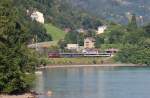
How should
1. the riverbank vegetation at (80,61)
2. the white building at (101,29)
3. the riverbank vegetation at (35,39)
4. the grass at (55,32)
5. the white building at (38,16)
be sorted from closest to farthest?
the riverbank vegetation at (35,39), the riverbank vegetation at (80,61), the grass at (55,32), the white building at (38,16), the white building at (101,29)

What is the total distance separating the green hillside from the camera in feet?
551

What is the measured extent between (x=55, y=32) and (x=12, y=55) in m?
121

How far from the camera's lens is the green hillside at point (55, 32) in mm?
167875

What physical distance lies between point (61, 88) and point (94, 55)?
79.2 m

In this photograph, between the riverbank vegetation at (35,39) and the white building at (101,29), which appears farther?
the white building at (101,29)

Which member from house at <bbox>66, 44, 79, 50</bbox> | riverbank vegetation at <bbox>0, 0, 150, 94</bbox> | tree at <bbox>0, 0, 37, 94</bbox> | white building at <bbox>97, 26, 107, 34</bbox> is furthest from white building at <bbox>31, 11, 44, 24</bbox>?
tree at <bbox>0, 0, 37, 94</bbox>

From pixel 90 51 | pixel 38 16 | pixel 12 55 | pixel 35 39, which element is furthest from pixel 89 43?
pixel 12 55

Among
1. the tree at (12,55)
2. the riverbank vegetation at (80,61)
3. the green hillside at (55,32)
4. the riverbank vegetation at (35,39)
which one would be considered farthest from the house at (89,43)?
the tree at (12,55)

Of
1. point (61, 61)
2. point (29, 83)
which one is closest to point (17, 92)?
point (29, 83)

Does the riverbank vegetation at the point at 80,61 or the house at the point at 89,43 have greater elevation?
the house at the point at 89,43

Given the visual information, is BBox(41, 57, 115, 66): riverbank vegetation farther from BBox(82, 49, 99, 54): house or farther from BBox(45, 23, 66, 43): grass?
BBox(45, 23, 66, 43): grass

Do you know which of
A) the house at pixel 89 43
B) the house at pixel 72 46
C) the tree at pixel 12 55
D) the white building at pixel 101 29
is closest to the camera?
the tree at pixel 12 55

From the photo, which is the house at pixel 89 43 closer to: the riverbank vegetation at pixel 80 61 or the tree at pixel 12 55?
the riverbank vegetation at pixel 80 61

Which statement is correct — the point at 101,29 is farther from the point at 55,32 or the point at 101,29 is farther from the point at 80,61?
the point at 80,61
